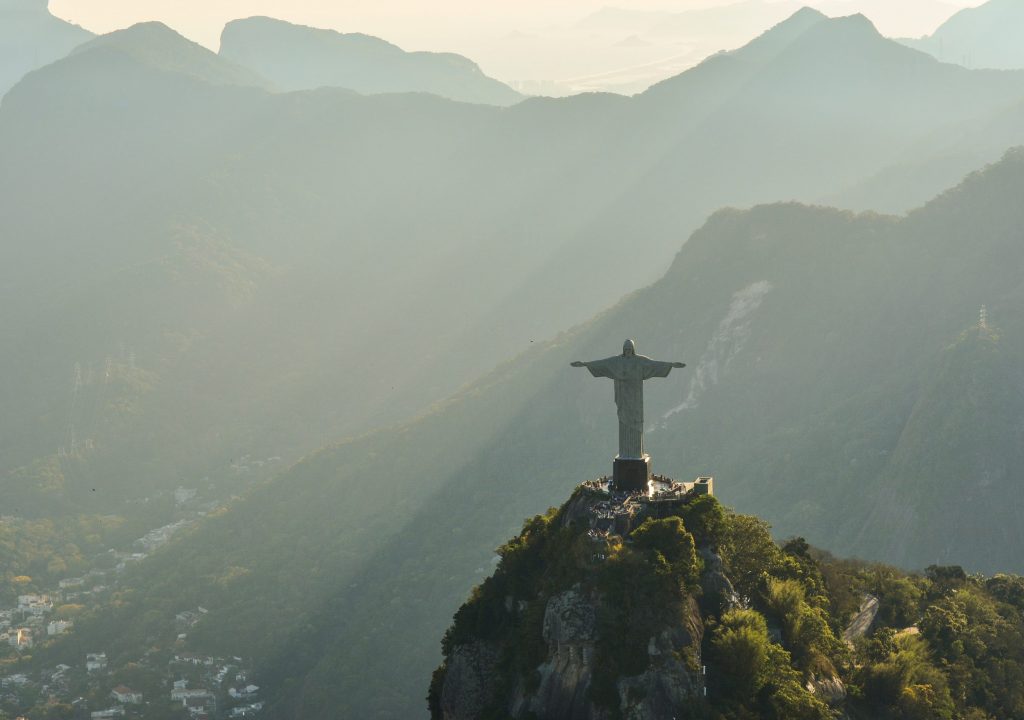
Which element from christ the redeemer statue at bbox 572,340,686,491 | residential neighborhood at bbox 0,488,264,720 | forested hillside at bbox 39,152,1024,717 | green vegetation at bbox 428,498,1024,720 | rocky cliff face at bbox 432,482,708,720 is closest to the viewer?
rocky cliff face at bbox 432,482,708,720

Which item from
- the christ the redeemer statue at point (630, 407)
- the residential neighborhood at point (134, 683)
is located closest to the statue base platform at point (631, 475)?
the christ the redeemer statue at point (630, 407)

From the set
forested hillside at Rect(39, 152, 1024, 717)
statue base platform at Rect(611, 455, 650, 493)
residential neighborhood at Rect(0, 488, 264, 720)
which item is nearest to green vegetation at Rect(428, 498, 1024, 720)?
statue base platform at Rect(611, 455, 650, 493)

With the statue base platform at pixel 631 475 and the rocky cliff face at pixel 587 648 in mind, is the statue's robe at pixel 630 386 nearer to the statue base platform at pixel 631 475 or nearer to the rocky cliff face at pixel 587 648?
the statue base platform at pixel 631 475

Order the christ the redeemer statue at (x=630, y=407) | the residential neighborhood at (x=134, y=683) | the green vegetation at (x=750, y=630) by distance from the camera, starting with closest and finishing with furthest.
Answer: the green vegetation at (x=750, y=630) < the christ the redeemer statue at (x=630, y=407) < the residential neighborhood at (x=134, y=683)

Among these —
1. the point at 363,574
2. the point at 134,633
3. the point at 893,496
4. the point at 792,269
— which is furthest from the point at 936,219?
the point at 134,633

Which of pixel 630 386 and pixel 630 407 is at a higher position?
pixel 630 386

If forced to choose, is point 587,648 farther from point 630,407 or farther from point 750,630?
point 630,407

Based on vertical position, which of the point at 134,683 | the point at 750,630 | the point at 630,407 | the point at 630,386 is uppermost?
the point at 630,386

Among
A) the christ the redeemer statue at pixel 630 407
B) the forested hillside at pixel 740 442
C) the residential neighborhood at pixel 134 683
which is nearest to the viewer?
the christ the redeemer statue at pixel 630 407

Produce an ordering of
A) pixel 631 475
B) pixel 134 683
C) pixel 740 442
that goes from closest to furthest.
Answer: pixel 631 475, pixel 740 442, pixel 134 683

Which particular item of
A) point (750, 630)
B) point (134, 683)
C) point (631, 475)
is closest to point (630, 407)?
→ point (631, 475)

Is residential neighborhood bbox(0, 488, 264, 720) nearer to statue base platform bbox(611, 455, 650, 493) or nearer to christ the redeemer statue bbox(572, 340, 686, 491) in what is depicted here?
statue base platform bbox(611, 455, 650, 493)

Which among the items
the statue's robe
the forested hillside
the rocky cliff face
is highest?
the statue's robe
